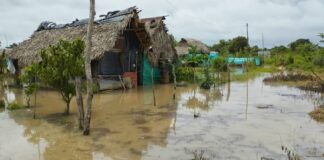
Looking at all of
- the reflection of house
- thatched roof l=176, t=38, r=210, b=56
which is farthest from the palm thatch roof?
thatched roof l=176, t=38, r=210, b=56

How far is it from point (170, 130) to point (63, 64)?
3.73 meters

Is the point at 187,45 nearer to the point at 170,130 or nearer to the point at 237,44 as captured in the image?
the point at 237,44

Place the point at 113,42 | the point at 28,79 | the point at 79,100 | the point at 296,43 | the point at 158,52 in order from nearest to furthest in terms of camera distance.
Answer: the point at 79,100 < the point at 28,79 < the point at 113,42 < the point at 158,52 < the point at 296,43

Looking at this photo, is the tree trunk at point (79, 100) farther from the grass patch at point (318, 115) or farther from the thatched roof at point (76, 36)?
the thatched roof at point (76, 36)

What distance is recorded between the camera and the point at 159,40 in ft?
77.3

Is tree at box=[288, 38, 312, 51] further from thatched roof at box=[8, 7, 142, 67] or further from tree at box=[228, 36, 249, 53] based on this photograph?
thatched roof at box=[8, 7, 142, 67]

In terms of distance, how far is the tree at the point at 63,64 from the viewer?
10078 mm

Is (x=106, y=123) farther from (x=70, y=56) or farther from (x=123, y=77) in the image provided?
(x=123, y=77)

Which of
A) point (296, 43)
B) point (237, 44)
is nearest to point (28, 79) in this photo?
point (237, 44)

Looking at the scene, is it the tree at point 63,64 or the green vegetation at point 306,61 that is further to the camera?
the green vegetation at point 306,61

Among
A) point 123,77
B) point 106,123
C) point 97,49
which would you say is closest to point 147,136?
point 106,123

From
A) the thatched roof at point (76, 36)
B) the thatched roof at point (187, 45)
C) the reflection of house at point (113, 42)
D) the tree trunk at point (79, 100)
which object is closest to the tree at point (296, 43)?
the thatched roof at point (187, 45)

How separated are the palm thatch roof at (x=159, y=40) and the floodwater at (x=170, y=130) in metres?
7.56

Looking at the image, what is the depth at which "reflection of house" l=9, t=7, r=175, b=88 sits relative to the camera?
18.7 m
